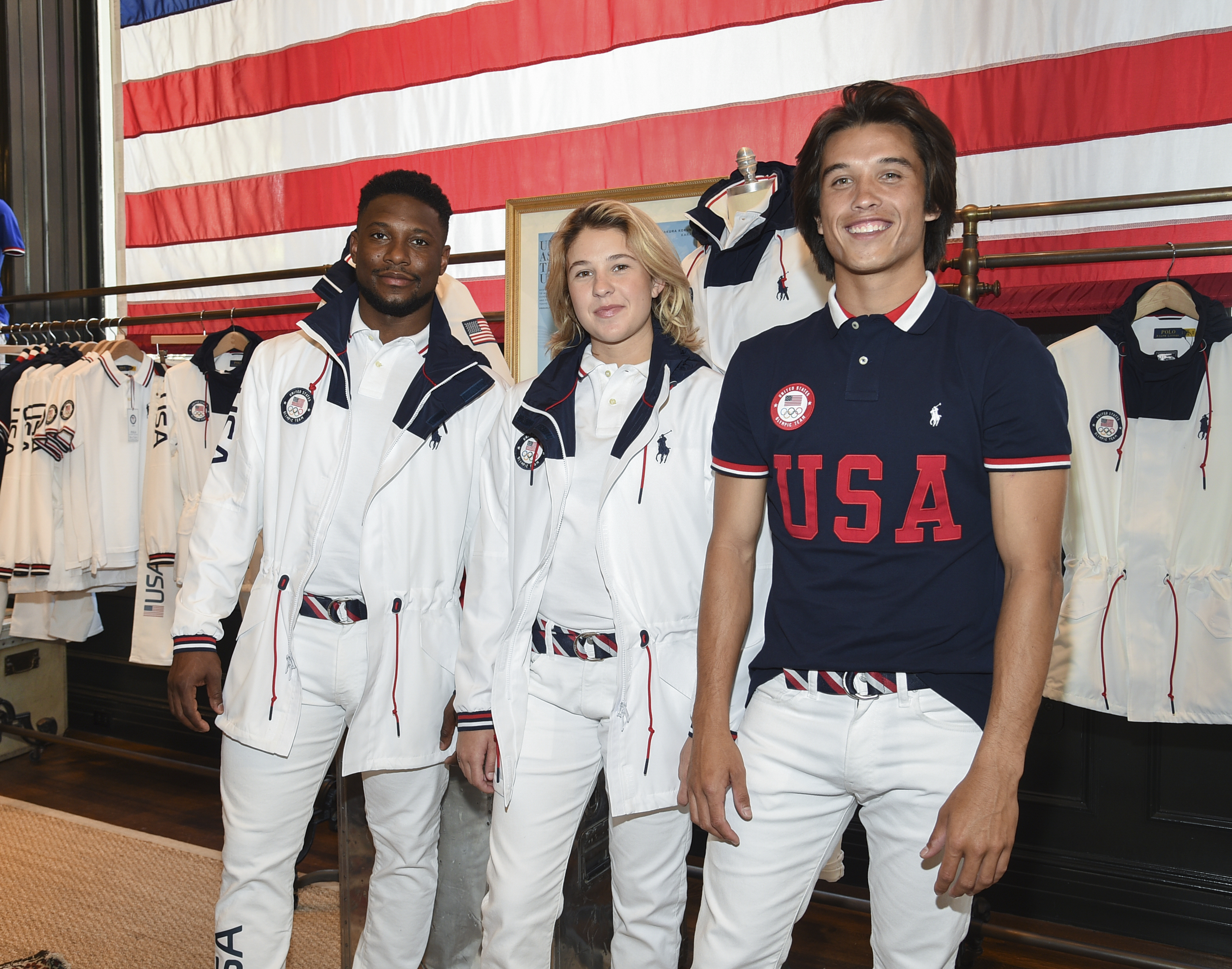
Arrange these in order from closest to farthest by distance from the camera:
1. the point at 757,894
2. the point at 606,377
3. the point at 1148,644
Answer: the point at 757,894 → the point at 606,377 → the point at 1148,644

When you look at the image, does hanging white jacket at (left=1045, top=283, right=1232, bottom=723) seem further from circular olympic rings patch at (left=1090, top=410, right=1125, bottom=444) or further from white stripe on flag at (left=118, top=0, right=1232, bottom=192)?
white stripe on flag at (left=118, top=0, right=1232, bottom=192)

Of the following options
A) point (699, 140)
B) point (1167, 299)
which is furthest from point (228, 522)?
point (1167, 299)

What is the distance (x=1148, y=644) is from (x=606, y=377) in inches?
66.7

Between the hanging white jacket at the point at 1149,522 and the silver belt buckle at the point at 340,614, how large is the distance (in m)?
1.90

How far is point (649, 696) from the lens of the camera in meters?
1.77

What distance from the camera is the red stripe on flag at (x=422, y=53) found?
11.6ft

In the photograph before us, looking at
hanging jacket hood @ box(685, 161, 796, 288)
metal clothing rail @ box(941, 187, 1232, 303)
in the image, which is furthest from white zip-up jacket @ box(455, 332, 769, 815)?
metal clothing rail @ box(941, 187, 1232, 303)

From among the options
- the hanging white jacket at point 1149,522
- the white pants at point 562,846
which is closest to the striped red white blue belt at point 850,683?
the white pants at point 562,846

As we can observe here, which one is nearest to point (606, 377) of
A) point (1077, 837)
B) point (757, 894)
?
point (757, 894)

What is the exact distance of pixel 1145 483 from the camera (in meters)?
2.53

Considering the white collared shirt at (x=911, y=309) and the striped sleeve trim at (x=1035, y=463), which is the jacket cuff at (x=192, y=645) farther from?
the striped sleeve trim at (x=1035, y=463)

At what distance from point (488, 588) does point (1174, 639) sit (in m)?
1.86

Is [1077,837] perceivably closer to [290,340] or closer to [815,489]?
[815,489]

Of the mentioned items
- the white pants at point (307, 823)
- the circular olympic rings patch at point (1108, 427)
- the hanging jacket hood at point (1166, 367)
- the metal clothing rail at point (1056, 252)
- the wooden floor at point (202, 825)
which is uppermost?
the metal clothing rail at point (1056, 252)
